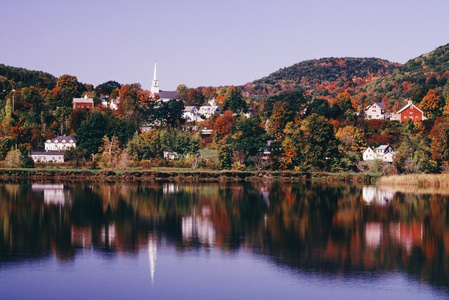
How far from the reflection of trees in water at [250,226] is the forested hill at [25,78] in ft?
304

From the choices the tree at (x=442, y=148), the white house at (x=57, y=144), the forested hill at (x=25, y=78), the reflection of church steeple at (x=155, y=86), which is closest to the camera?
the tree at (x=442, y=148)

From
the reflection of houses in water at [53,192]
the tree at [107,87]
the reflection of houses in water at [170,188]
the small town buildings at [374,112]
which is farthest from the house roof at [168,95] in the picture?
the reflection of houses in water at [53,192]

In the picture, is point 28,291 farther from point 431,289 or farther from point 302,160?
point 302,160

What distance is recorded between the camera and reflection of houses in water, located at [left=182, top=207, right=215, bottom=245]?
104 ft

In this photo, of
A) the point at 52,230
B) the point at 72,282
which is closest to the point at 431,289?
the point at 72,282

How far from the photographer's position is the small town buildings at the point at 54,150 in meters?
85.9

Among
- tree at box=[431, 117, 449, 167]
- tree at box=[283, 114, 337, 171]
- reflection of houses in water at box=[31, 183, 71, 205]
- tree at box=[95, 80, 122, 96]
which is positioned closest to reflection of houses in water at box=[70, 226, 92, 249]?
reflection of houses in water at box=[31, 183, 71, 205]

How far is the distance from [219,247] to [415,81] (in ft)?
352

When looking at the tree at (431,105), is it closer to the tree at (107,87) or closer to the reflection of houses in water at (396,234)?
the reflection of houses in water at (396,234)

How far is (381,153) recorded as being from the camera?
8594 centimetres

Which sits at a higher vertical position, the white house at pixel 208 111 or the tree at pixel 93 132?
the white house at pixel 208 111

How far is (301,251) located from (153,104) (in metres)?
94.8

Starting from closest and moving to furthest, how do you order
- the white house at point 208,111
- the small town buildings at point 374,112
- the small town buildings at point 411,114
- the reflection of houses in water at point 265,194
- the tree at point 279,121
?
the reflection of houses in water at point 265,194
the tree at point 279,121
the small town buildings at point 411,114
the small town buildings at point 374,112
the white house at point 208,111

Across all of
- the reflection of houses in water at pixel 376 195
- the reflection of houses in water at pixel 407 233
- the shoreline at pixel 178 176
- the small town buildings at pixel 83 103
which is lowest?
the reflection of houses in water at pixel 407 233
